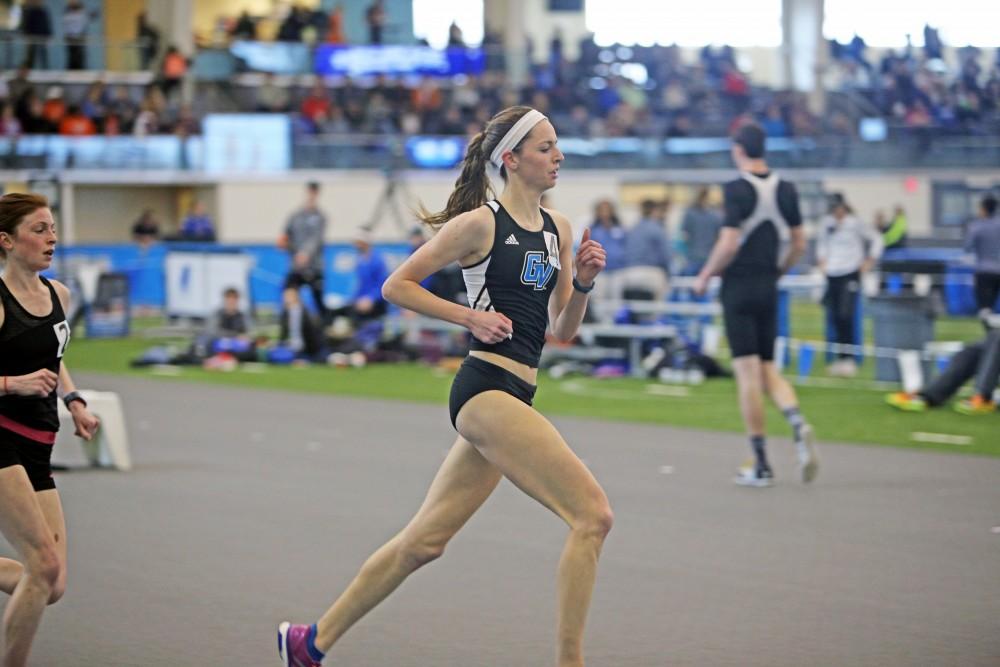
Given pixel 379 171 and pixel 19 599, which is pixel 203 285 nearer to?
pixel 379 171

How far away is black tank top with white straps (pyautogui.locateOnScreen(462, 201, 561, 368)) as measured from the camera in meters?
5.54

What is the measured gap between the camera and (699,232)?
2269 cm

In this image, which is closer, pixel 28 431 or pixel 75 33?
pixel 28 431

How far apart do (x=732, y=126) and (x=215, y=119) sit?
38.2ft

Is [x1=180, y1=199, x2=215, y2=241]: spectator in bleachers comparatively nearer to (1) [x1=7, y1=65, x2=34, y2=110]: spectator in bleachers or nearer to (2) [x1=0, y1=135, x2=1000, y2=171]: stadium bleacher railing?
(2) [x1=0, y1=135, x2=1000, y2=171]: stadium bleacher railing

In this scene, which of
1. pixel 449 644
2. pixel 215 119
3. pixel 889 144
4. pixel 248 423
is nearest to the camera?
pixel 449 644

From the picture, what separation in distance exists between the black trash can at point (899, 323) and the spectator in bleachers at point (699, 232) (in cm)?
542

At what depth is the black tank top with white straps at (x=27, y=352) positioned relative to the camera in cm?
545

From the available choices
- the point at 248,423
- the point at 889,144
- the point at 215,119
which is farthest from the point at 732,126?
the point at 248,423

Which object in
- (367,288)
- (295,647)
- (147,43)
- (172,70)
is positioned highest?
(147,43)

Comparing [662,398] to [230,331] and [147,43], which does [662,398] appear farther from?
[147,43]

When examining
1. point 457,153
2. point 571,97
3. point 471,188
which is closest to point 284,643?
point 471,188

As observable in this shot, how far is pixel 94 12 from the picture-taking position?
43.0 meters

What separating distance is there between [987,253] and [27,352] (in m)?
15.6
